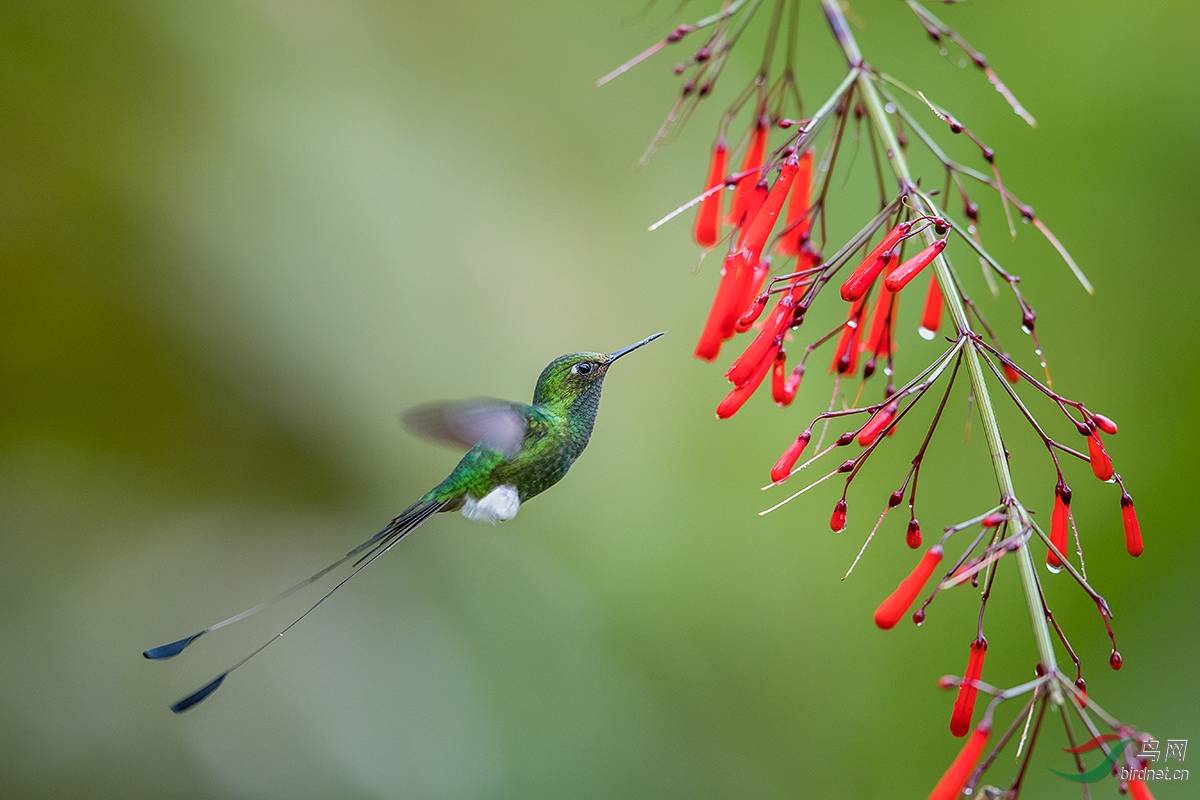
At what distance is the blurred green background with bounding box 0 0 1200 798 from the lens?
3068 mm

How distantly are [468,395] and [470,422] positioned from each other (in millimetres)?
1848

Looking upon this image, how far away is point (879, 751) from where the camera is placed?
3.09 m

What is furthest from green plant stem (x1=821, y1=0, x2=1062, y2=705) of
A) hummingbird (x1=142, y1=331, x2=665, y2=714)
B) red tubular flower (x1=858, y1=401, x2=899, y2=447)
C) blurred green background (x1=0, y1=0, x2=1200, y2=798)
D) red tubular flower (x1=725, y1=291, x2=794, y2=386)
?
blurred green background (x1=0, y1=0, x2=1200, y2=798)

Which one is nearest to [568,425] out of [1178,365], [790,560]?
[790,560]

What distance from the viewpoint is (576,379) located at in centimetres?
192

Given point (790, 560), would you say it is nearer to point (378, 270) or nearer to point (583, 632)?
point (583, 632)

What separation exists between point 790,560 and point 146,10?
9.66ft

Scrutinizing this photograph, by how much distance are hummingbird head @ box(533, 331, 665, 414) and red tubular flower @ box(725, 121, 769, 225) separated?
0.34 metres

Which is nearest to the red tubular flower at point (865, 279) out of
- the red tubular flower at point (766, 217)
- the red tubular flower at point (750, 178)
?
the red tubular flower at point (766, 217)

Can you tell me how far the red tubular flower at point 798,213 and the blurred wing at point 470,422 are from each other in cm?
64

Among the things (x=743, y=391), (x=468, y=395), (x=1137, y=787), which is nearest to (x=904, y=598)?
(x=1137, y=787)

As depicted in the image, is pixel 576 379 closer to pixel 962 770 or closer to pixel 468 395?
pixel 962 770

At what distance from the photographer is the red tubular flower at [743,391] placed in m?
1.48

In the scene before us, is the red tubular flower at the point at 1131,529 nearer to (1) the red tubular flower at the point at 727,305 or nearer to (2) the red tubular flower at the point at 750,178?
(1) the red tubular flower at the point at 727,305
